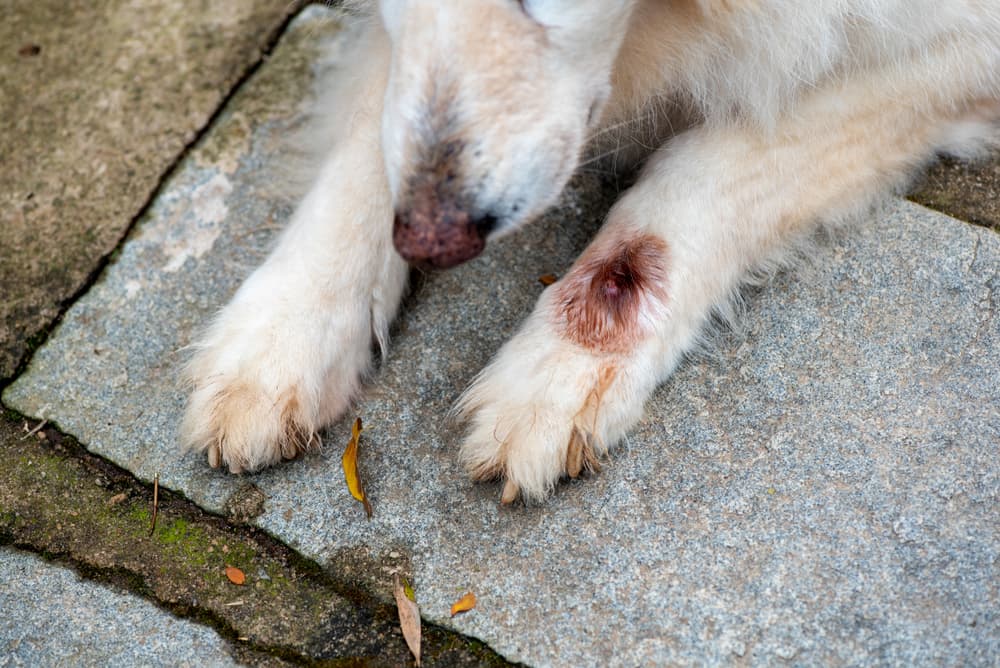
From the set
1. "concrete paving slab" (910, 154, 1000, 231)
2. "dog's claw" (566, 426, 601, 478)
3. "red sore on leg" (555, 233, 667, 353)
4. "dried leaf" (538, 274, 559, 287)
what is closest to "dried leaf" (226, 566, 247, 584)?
"dog's claw" (566, 426, 601, 478)

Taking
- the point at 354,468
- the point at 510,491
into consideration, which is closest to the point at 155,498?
the point at 354,468

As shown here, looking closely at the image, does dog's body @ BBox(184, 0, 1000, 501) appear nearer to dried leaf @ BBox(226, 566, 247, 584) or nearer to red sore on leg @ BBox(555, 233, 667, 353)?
red sore on leg @ BBox(555, 233, 667, 353)

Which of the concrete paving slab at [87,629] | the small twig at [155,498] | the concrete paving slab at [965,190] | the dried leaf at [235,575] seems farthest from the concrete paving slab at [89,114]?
the concrete paving slab at [965,190]

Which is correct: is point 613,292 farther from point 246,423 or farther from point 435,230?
point 246,423

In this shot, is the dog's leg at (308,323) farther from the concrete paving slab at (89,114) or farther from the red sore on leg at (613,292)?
the concrete paving slab at (89,114)

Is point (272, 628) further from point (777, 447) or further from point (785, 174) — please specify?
point (785, 174)

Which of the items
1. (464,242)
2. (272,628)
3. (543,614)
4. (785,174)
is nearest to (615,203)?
(785,174)
